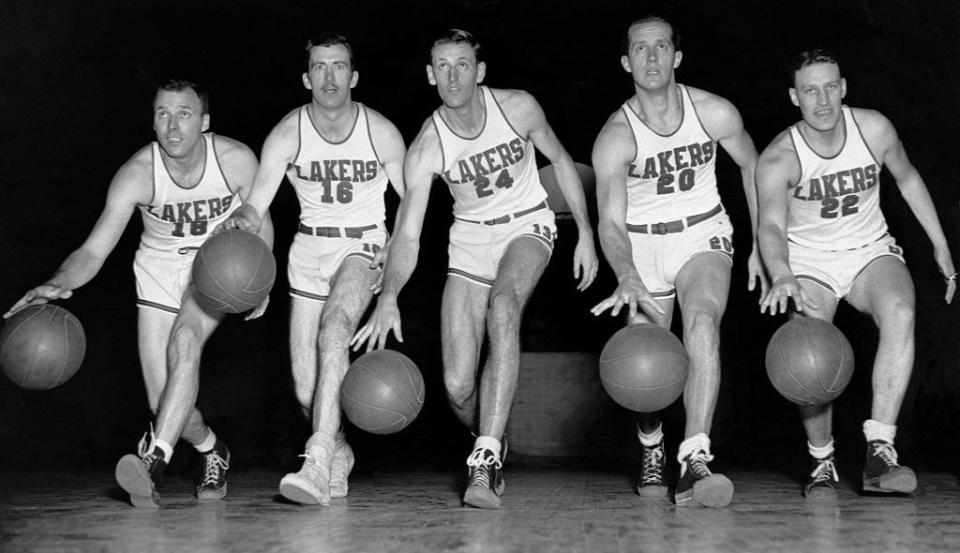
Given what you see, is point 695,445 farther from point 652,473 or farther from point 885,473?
point 885,473

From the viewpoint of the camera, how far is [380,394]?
15.3ft

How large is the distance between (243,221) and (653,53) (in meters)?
2.10

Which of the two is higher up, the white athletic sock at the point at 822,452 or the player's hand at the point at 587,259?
the player's hand at the point at 587,259

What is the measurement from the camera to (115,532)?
4074mm

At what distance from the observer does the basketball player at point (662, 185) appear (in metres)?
5.29

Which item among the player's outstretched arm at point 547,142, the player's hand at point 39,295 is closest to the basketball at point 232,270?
the player's hand at point 39,295

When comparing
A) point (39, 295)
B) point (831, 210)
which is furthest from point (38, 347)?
point (831, 210)

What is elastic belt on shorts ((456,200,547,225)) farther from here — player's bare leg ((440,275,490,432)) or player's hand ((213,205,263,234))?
player's hand ((213,205,263,234))

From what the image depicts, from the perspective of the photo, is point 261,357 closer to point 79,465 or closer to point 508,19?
point 79,465

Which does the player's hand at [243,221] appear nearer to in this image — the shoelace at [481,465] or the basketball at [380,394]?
the basketball at [380,394]

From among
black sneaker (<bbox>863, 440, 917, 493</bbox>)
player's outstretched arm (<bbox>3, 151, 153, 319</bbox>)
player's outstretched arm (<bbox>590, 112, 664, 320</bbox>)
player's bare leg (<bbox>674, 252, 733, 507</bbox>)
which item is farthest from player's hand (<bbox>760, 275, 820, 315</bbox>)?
player's outstretched arm (<bbox>3, 151, 153, 319</bbox>)

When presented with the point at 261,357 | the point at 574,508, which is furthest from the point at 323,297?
the point at 261,357

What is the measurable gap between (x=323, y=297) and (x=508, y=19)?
400 centimetres

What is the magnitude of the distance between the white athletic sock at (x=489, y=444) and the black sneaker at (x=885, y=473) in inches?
65.5
